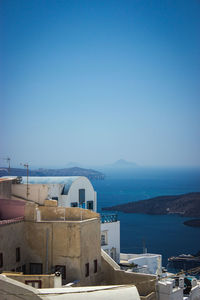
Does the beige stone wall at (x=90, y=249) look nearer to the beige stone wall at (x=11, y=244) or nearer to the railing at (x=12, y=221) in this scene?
the beige stone wall at (x=11, y=244)

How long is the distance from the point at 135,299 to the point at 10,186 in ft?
43.8

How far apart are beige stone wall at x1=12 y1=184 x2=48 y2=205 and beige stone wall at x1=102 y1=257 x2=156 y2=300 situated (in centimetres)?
521

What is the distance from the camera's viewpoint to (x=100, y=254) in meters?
21.4

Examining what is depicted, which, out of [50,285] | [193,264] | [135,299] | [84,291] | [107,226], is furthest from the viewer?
[193,264]

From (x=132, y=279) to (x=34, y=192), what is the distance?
7.51 meters

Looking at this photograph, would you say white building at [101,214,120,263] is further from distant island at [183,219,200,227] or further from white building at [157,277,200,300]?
distant island at [183,219,200,227]

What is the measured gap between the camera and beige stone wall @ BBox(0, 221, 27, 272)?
60.6ft

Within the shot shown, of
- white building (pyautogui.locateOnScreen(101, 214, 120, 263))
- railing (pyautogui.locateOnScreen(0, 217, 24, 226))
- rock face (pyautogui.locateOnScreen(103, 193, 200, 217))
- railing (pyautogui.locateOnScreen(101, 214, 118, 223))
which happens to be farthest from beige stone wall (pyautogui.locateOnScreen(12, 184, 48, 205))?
rock face (pyautogui.locateOnScreen(103, 193, 200, 217))

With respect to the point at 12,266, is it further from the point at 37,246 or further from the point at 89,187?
the point at 89,187

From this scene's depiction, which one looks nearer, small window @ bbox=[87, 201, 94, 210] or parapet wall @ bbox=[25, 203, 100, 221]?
parapet wall @ bbox=[25, 203, 100, 221]

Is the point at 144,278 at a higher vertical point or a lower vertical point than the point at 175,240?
higher

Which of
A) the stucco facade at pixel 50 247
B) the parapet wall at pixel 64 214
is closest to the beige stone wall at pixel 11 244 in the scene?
the stucco facade at pixel 50 247

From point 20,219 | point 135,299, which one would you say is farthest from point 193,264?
point 135,299

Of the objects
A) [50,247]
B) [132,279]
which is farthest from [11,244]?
[132,279]
